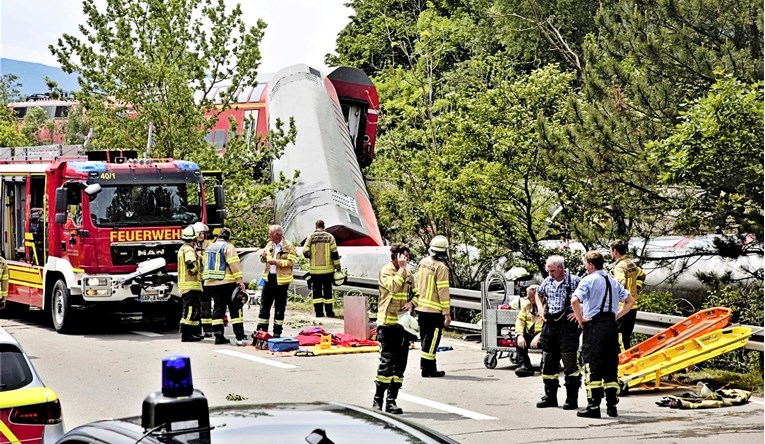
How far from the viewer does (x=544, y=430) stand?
10945 millimetres

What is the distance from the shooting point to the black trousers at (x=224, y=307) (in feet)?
55.1

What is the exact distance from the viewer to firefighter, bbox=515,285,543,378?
45.6ft

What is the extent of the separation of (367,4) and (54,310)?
38024 mm

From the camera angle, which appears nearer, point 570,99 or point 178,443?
point 178,443

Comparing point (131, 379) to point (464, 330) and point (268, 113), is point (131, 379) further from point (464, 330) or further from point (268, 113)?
point (268, 113)

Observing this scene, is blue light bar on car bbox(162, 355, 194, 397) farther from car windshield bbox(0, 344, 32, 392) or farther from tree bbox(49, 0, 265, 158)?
tree bbox(49, 0, 265, 158)

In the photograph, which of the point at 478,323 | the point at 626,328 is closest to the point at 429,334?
the point at 626,328

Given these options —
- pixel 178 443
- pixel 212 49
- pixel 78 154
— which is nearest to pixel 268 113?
pixel 212 49

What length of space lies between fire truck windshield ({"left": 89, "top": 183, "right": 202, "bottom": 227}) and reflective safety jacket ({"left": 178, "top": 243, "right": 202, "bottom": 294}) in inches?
51.4

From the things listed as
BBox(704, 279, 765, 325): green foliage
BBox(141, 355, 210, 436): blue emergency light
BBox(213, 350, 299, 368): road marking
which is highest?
BBox(704, 279, 765, 325): green foliage

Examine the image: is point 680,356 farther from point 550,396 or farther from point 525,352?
point 525,352

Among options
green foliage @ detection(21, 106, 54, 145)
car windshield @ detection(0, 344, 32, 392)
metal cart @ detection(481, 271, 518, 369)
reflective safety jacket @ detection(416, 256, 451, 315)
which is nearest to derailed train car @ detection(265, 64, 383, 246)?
metal cart @ detection(481, 271, 518, 369)

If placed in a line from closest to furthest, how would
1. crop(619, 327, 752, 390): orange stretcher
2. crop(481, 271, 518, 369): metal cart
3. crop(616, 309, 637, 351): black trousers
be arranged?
crop(619, 327, 752, 390): orange stretcher < crop(616, 309, 637, 351): black trousers < crop(481, 271, 518, 369): metal cart

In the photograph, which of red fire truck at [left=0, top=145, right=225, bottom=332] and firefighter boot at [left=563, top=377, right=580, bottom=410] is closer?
firefighter boot at [left=563, top=377, right=580, bottom=410]
